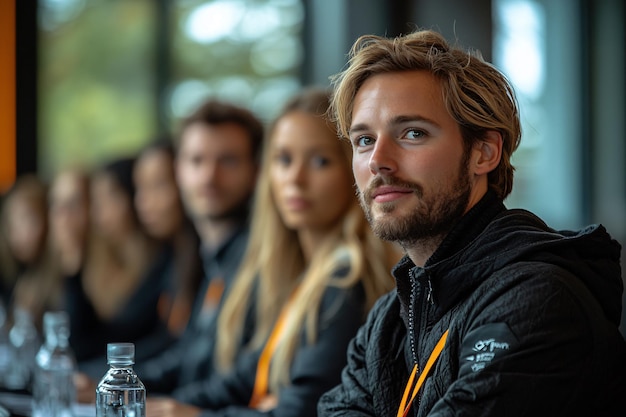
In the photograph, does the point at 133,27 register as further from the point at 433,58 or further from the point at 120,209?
the point at 433,58

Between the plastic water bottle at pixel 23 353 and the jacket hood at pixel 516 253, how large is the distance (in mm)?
2148

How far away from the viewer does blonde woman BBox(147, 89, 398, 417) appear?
230 centimetres

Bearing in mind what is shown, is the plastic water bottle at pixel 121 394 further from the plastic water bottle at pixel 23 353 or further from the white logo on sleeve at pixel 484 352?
the plastic water bottle at pixel 23 353

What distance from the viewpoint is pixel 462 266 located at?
144 centimetres

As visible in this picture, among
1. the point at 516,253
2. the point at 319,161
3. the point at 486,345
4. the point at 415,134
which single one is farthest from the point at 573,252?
the point at 319,161

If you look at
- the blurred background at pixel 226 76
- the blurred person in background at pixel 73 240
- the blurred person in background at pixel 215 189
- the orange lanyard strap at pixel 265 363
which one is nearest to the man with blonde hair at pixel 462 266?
the orange lanyard strap at pixel 265 363

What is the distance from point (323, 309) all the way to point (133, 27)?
5.24 metres

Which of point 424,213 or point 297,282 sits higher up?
point 424,213

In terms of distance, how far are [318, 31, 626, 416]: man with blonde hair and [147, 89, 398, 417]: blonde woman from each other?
0.55 meters

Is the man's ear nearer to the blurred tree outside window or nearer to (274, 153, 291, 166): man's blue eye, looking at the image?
(274, 153, 291, 166): man's blue eye

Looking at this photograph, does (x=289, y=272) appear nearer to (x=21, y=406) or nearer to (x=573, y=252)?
(x=21, y=406)

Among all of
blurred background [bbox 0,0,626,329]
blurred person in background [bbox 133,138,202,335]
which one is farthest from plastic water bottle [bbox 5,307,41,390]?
blurred background [bbox 0,0,626,329]

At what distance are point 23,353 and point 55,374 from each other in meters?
1.00

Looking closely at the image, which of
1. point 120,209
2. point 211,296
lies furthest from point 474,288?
point 120,209
